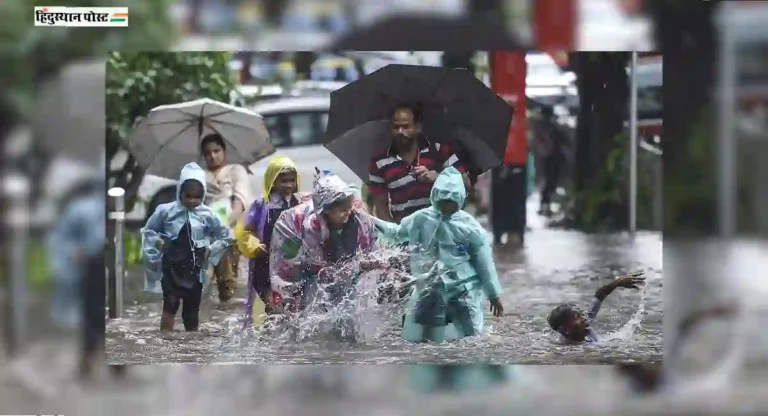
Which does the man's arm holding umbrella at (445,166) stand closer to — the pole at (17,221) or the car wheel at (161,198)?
the car wheel at (161,198)

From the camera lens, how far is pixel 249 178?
11.8 feet

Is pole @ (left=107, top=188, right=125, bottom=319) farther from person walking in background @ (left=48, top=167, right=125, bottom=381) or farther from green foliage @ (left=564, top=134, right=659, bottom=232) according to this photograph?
green foliage @ (left=564, top=134, right=659, bottom=232)

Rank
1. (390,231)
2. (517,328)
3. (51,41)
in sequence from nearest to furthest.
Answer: (51,41) → (390,231) → (517,328)

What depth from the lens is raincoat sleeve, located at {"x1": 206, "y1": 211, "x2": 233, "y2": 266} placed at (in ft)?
11.8

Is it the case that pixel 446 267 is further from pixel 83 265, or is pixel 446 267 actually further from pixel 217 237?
pixel 83 265

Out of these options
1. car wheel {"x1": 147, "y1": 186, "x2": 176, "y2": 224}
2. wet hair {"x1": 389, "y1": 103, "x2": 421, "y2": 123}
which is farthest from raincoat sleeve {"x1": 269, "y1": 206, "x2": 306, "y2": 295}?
wet hair {"x1": 389, "y1": 103, "x2": 421, "y2": 123}

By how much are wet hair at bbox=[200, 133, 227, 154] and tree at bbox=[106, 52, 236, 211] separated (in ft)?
0.51

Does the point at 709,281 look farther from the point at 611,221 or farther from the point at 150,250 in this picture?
the point at 150,250

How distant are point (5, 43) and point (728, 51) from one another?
305 cm

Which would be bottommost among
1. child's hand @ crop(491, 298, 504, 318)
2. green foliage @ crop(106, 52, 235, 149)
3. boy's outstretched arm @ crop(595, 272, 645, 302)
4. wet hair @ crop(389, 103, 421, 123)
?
child's hand @ crop(491, 298, 504, 318)

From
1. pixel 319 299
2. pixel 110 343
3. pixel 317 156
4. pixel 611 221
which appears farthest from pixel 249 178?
pixel 611 221

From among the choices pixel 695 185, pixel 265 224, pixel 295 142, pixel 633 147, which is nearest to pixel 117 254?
pixel 265 224

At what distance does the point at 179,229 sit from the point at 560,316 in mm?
1650

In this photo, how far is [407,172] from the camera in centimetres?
360
